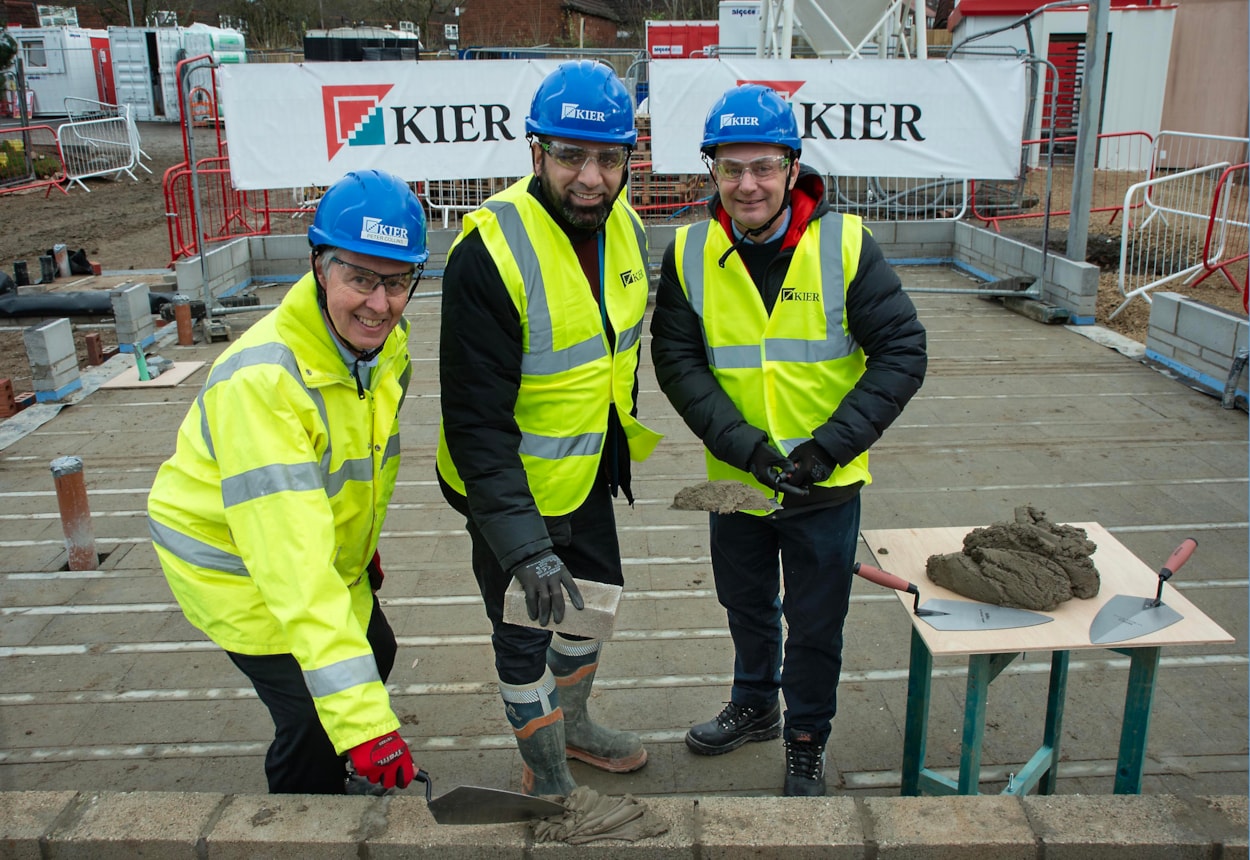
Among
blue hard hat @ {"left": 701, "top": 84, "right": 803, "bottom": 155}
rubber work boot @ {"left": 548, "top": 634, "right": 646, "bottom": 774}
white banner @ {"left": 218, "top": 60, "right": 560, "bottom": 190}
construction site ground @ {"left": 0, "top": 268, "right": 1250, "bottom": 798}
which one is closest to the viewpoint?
blue hard hat @ {"left": 701, "top": 84, "right": 803, "bottom": 155}

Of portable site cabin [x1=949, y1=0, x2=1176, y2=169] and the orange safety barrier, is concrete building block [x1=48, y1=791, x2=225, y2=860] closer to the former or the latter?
the orange safety barrier

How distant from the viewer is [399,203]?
2553 millimetres

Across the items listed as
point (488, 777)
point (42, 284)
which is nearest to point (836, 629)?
point (488, 777)

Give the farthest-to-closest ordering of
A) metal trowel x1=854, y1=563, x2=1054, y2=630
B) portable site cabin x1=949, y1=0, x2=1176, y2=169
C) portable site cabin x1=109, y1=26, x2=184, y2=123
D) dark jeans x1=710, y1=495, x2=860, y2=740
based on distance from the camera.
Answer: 1. portable site cabin x1=109, y1=26, x2=184, y2=123
2. portable site cabin x1=949, y1=0, x2=1176, y2=169
3. dark jeans x1=710, y1=495, x2=860, y2=740
4. metal trowel x1=854, y1=563, x2=1054, y2=630

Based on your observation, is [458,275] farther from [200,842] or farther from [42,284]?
[42,284]

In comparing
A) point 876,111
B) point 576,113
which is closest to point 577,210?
point 576,113

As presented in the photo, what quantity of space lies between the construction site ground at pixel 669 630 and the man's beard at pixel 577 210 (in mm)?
1393

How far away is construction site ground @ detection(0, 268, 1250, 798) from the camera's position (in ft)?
11.7

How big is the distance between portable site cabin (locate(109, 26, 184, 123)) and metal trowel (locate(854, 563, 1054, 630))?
30.3 meters

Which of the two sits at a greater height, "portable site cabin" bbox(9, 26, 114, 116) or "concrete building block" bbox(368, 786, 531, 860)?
"portable site cabin" bbox(9, 26, 114, 116)

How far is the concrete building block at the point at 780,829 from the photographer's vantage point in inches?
100

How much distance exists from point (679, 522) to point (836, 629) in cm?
234

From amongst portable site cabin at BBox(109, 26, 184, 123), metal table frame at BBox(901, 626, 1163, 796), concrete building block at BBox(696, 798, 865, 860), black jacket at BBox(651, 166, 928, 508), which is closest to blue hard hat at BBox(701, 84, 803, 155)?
black jacket at BBox(651, 166, 928, 508)

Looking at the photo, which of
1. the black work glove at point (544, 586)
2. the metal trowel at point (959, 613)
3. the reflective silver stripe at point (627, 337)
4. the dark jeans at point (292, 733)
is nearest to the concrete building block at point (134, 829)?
the dark jeans at point (292, 733)
